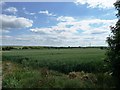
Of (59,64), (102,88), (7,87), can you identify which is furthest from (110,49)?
(59,64)

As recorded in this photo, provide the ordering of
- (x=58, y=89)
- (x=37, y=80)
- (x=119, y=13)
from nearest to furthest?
(x=58, y=89), (x=37, y=80), (x=119, y=13)

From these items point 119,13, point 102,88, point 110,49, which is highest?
point 119,13

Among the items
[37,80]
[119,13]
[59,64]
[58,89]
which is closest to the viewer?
[58,89]

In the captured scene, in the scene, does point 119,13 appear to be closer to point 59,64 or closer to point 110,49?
point 110,49

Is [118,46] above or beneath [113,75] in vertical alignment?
above

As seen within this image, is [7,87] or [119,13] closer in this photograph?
[7,87]

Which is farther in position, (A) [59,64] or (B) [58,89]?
(A) [59,64]

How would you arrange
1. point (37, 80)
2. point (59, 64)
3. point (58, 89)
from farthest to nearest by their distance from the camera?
1. point (59, 64)
2. point (37, 80)
3. point (58, 89)

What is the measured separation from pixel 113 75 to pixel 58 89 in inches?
123

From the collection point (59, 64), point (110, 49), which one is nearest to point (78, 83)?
point (110, 49)

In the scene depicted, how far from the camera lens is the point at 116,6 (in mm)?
12906

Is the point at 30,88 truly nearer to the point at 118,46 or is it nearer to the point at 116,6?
the point at 118,46

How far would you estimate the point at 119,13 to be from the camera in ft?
41.8

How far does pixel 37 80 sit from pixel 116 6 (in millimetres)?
4839
